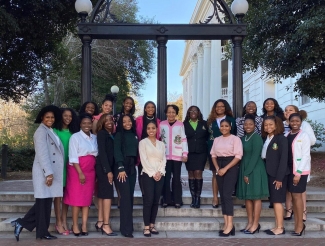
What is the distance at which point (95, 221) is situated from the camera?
21.1 ft

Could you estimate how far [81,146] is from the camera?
5.73m

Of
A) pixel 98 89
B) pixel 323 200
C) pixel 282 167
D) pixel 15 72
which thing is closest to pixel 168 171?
→ pixel 282 167

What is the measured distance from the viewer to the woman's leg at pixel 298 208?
5898 millimetres

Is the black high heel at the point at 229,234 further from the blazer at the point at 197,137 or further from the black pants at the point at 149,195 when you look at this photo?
the blazer at the point at 197,137

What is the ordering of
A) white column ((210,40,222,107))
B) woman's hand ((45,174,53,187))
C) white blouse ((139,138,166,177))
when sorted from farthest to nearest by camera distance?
1. white column ((210,40,222,107))
2. white blouse ((139,138,166,177))
3. woman's hand ((45,174,53,187))

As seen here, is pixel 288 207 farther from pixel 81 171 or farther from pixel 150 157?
pixel 81 171

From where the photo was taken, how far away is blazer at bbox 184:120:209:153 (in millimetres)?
6535

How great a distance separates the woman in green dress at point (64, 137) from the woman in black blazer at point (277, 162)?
3.19 m

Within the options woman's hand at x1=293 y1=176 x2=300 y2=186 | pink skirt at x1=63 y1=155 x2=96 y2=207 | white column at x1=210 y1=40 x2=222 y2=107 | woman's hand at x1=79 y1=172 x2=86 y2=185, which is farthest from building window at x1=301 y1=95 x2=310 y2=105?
woman's hand at x1=79 y1=172 x2=86 y2=185

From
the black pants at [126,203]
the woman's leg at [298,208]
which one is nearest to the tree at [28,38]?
the black pants at [126,203]

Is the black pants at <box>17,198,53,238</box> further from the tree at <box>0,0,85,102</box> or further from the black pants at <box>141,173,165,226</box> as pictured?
the tree at <box>0,0,85,102</box>

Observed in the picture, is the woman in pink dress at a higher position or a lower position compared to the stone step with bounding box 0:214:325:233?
higher

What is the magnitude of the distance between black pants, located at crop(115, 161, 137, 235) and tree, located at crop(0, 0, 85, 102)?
5.57 m

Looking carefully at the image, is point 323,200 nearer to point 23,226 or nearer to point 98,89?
point 23,226
